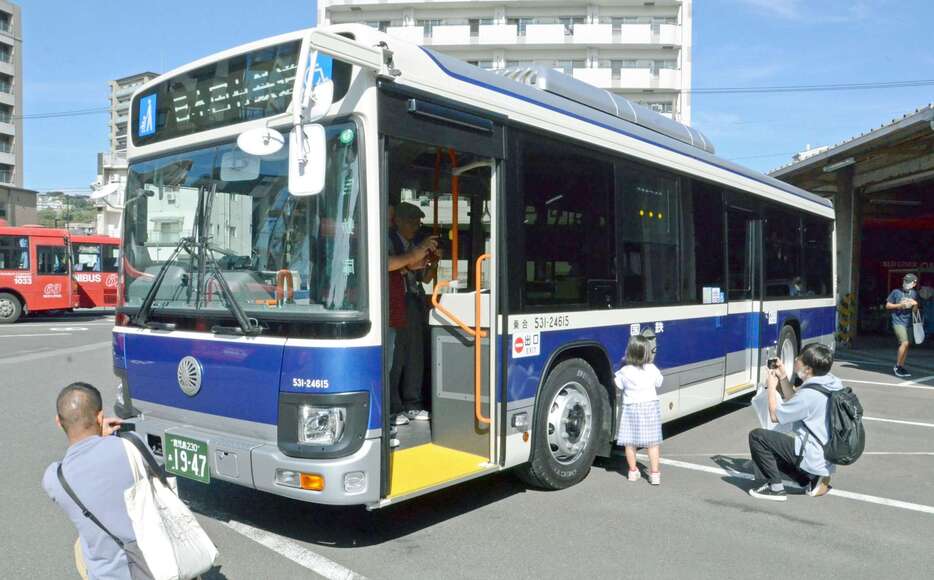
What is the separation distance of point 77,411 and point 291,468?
1376 millimetres

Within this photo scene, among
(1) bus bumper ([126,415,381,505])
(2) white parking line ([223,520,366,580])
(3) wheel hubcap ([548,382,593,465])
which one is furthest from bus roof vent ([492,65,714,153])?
(2) white parking line ([223,520,366,580])

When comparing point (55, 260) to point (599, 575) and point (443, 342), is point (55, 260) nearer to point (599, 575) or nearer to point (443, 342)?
point (443, 342)

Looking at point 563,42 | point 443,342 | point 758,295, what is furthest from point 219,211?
point 563,42

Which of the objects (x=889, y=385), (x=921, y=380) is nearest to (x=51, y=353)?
(x=889, y=385)

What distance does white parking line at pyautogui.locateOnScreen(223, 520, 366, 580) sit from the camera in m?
4.41

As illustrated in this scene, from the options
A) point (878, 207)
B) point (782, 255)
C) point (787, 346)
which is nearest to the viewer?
point (782, 255)

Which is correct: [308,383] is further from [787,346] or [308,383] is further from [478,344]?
[787,346]

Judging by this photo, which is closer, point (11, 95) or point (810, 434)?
point (810, 434)

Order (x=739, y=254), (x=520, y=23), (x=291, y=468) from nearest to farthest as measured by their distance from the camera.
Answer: (x=291, y=468) < (x=739, y=254) < (x=520, y=23)

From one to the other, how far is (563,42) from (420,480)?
186ft

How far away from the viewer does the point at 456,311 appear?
5.54 m

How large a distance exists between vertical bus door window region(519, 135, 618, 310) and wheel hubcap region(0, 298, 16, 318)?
2278cm

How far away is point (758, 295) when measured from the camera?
9852 millimetres

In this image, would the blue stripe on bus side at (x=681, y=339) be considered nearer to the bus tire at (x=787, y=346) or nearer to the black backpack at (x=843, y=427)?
the bus tire at (x=787, y=346)
